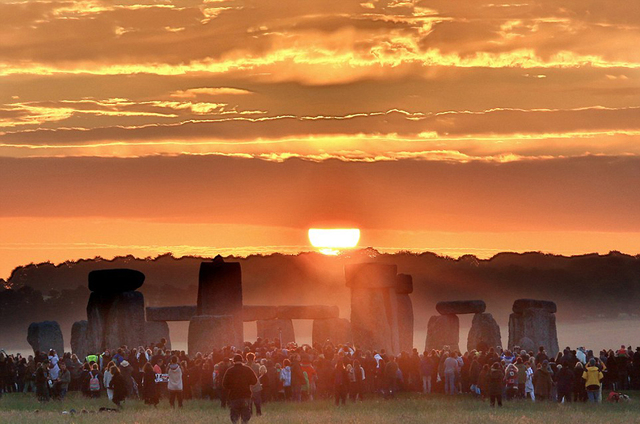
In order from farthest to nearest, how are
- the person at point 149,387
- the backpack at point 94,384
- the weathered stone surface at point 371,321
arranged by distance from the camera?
1. the weathered stone surface at point 371,321
2. the backpack at point 94,384
3. the person at point 149,387

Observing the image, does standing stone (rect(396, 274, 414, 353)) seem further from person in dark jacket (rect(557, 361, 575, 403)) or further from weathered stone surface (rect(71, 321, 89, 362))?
person in dark jacket (rect(557, 361, 575, 403))

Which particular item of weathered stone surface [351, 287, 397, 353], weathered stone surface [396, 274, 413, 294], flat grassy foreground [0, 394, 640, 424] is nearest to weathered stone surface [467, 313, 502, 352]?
weathered stone surface [396, 274, 413, 294]

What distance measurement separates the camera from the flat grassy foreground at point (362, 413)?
31469mm

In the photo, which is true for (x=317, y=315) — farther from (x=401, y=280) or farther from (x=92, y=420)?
(x=92, y=420)

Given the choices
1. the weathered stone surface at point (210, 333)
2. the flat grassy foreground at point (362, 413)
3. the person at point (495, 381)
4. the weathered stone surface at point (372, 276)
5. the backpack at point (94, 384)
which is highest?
the weathered stone surface at point (372, 276)

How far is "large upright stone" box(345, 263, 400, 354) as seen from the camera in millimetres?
48031

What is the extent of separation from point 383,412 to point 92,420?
7.18 metres

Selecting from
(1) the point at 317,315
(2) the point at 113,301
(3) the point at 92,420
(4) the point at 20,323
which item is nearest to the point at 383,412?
(3) the point at 92,420

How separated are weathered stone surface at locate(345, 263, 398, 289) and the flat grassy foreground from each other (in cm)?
994

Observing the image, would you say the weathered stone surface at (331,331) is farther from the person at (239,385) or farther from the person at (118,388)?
the person at (239,385)

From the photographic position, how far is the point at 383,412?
33969 mm

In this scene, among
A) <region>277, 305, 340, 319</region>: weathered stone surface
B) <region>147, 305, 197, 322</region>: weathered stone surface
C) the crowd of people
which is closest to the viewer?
the crowd of people

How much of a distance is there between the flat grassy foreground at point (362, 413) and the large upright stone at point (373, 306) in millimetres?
9383

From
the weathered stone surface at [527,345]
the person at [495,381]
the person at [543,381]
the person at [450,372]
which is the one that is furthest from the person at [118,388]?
the weathered stone surface at [527,345]
